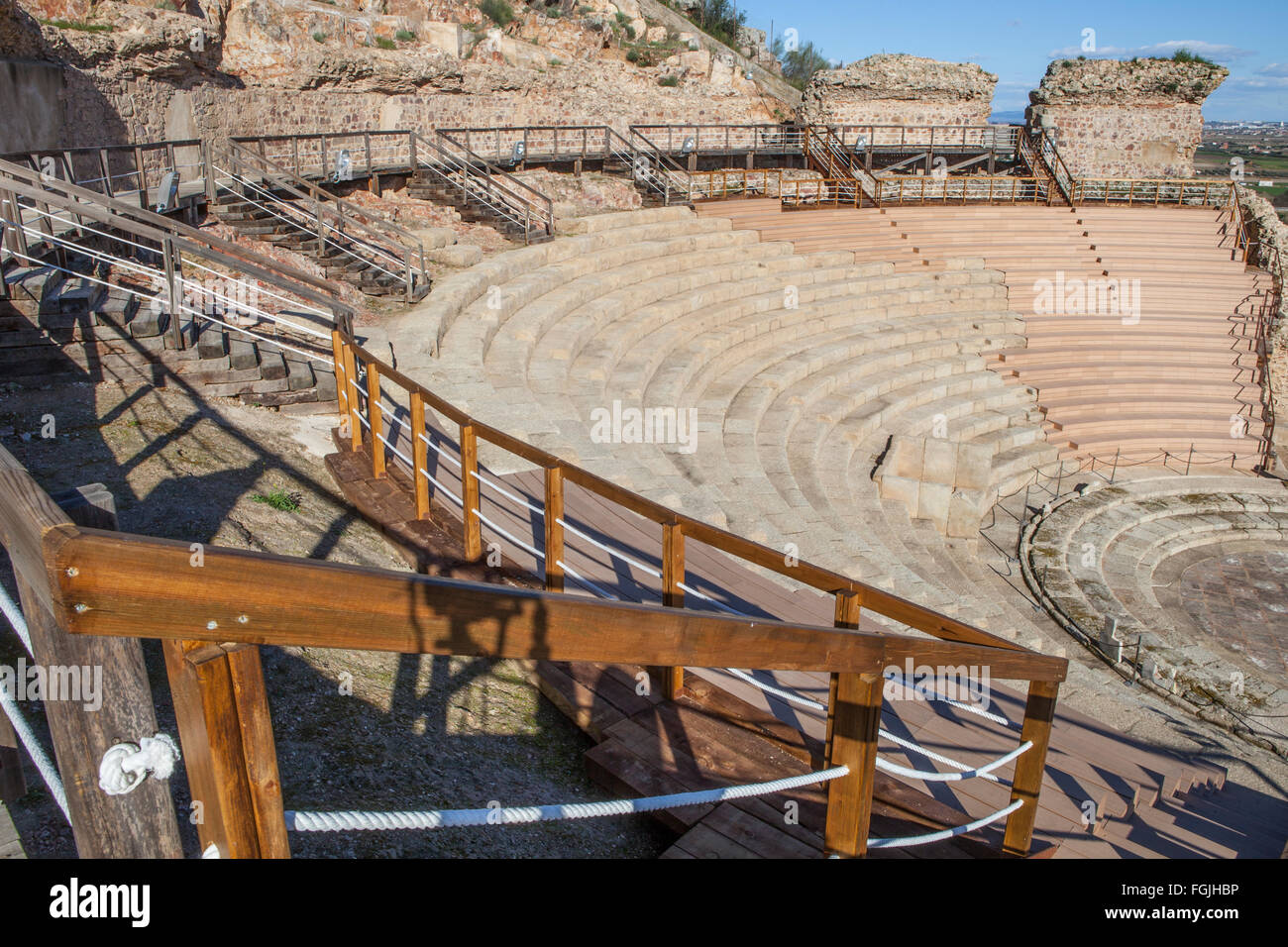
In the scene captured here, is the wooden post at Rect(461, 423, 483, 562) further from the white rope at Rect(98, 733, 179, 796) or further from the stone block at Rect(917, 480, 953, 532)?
the stone block at Rect(917, 480, 953, 532)

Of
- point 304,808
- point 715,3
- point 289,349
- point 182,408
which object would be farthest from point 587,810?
point 715,3

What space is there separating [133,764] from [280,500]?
4724 millimetres

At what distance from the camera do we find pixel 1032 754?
10.7 feet

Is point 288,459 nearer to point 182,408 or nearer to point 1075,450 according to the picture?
point 182,408

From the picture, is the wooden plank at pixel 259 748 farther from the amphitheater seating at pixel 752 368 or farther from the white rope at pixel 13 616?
the amphitheater seating at pixel 752 368

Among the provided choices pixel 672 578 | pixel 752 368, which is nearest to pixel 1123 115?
pixel 752 368

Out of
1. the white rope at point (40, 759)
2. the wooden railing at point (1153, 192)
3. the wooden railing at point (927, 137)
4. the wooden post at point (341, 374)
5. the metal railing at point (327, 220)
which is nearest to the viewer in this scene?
the white rope at point (40, 759)

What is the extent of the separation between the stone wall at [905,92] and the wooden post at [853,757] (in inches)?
1226

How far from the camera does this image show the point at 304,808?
10.2 feet

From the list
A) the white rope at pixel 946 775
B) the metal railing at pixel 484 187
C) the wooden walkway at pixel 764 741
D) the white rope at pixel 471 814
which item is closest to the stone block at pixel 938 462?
the wooden walkway at pixel 764 741

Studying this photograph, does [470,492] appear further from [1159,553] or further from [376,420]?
[1159,553]

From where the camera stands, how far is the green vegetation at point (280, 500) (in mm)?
5797

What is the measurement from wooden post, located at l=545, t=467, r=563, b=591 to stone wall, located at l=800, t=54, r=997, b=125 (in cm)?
2934

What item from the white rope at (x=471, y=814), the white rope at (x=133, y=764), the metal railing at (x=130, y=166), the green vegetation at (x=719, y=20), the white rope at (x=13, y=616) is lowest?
the white rope at (x=471, y=814)
